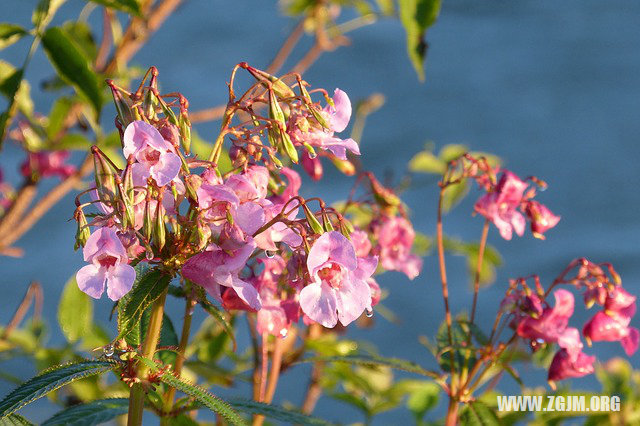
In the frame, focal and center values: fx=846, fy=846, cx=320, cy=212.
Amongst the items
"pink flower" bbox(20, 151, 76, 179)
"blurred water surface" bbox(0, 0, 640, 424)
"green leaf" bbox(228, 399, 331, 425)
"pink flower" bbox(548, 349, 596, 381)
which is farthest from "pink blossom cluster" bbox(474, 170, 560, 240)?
"blurred water surface" bbox(0, 0, 640, 424)

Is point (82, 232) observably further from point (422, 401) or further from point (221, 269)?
point (422, 401)

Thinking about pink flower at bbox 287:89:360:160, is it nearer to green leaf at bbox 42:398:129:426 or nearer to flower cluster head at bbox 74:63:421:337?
flower cluster head at bbox 74:63:421:337

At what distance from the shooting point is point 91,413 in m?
0.77

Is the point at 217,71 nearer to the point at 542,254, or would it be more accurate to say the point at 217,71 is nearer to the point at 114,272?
the point at 542,254

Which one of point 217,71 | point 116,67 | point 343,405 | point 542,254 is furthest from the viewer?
point 217,71

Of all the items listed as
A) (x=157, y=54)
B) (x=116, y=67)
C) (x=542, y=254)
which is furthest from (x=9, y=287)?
(x=542, y=254)

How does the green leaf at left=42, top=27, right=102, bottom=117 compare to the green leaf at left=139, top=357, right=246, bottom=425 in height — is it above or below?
above

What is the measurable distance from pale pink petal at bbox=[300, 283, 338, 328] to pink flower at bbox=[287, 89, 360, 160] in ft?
0.37

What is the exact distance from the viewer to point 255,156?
667 mm

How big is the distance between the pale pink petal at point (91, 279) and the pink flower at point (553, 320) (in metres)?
0.49

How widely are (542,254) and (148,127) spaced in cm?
203

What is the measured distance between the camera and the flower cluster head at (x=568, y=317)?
0.89 metres

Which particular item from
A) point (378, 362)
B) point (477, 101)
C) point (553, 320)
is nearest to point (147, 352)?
point (378, 362)

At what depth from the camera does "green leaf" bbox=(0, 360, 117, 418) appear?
0.58 metres
